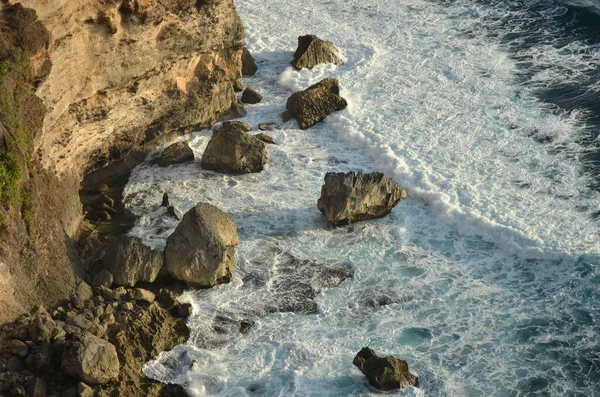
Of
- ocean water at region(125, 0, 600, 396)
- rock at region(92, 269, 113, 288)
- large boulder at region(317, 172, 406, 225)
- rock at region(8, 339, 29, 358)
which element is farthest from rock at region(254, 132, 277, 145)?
rock at region(8, 339, 29, 358)

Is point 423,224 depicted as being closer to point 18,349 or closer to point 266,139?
point 266,139

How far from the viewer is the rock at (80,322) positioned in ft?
65.4

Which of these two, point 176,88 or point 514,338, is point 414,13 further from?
point 514,338

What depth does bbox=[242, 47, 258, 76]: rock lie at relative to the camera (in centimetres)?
3372

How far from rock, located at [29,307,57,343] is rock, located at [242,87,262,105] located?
45.4ft

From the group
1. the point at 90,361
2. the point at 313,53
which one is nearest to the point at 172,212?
the point at 90,361

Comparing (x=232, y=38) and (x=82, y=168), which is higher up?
(x=232, y=38)

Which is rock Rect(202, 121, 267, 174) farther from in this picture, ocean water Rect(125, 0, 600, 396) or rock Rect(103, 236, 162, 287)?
rock Rect(103, 236, 162, 287)

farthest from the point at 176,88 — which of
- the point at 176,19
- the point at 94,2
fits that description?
the point at 94,2

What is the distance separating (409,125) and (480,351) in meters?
11.2

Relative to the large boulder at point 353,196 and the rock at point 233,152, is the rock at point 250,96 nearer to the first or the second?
the rock at point 233,152

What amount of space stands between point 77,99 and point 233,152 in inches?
201

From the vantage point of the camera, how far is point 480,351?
21.0 meters

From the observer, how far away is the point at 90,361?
18672 millimetres
